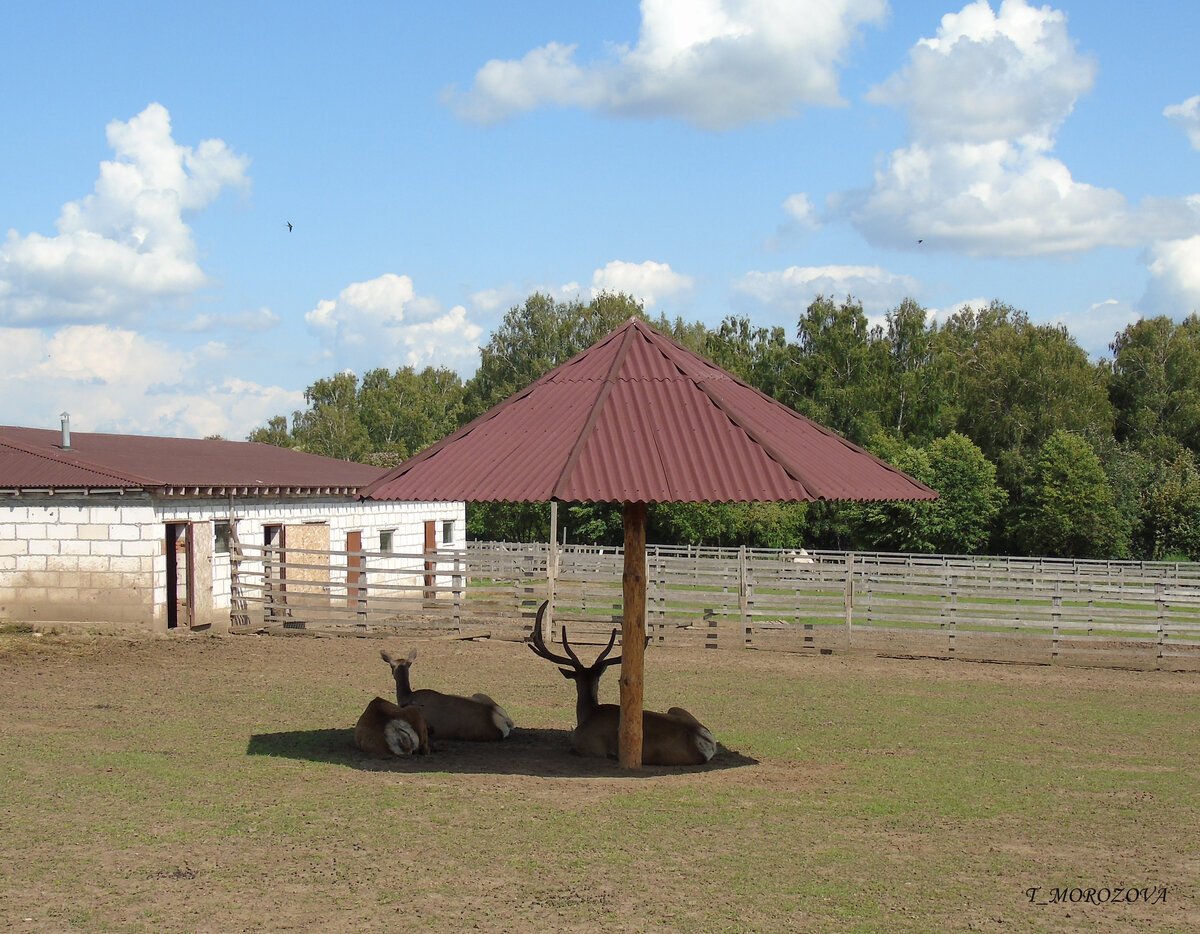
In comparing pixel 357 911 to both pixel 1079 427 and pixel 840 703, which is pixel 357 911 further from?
pixel 1079 427

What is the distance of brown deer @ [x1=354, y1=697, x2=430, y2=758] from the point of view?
10211mm

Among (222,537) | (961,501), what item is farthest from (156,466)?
(961,501)

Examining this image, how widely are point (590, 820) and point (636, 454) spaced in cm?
276

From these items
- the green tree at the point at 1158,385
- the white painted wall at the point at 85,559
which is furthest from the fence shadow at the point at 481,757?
the green tree at the point at 1158,385

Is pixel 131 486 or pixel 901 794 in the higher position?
pixel 131 486

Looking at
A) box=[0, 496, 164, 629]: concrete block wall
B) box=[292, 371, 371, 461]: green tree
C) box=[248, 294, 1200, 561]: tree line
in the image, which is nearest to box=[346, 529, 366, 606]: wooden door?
box=[0, 496, 164, 629]: concrete block wall

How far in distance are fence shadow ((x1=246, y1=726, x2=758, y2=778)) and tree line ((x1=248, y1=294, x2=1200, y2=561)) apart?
36471 mm

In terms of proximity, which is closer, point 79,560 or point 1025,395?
point 79,560

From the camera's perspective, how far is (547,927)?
571 cm

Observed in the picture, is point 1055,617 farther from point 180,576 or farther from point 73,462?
point 73,462

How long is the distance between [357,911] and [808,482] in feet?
14.1

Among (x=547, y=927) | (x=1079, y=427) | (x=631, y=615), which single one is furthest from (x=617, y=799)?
(x=1079, y=427)

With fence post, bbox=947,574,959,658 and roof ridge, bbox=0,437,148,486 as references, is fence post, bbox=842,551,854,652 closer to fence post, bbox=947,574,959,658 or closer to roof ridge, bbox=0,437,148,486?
fence post, bbox=947,574,959,658

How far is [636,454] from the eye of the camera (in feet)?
28.9
